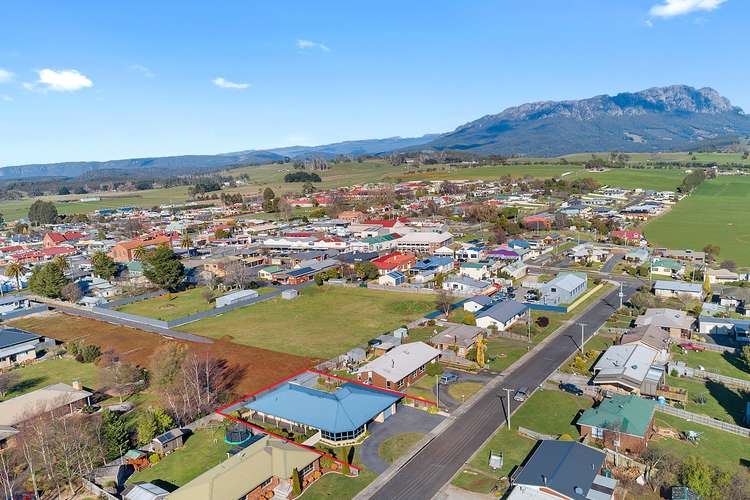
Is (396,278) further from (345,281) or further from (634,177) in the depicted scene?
(634,177)

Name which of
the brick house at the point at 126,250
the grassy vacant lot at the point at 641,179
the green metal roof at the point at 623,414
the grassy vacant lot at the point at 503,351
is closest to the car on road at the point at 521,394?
the grassy vacant lot at the point at 503,351

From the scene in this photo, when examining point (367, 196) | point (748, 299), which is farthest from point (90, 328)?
point (367, 196)

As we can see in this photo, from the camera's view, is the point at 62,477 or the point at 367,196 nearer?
the point at 62,477

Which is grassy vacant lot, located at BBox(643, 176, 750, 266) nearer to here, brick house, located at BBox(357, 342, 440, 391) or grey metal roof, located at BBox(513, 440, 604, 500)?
brick house, located at BBox(357, 342, 440, 391)

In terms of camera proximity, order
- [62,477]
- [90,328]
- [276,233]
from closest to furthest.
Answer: [62,477] < [90,328] < [276,233]

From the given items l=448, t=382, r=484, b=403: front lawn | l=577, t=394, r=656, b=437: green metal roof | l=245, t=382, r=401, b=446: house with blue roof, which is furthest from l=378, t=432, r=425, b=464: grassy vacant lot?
l=577, t=394, r=656, b=437: green metal roof

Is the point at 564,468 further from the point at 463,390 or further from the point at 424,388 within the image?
the point at 424,388
